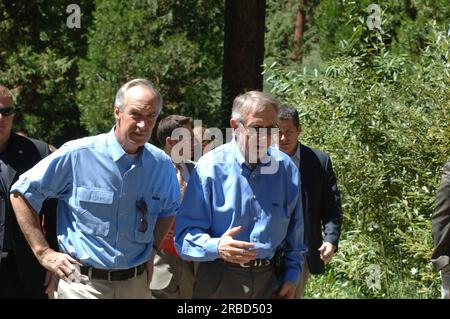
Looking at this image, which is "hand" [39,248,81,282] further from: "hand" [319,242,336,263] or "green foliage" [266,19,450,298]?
"green foliage" [266,19,450,298]

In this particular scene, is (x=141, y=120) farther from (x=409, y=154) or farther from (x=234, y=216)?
(x=409, y=154)

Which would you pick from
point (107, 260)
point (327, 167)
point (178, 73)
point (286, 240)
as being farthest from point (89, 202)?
point (178, 73)

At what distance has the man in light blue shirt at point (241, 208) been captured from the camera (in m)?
5.18

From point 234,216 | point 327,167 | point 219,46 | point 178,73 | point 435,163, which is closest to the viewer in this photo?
point 234,216

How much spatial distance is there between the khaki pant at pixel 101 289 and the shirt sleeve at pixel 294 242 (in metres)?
0.81

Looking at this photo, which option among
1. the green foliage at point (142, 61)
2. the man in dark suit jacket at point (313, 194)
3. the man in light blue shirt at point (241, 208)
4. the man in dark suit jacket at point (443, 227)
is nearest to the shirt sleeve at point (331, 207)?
the man in dark suit jacket at point (313, 194)

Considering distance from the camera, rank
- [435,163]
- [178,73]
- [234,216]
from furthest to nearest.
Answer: [178,73] → [435,163] → [234,216]

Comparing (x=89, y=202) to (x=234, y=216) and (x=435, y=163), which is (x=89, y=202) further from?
(x=435, y=163)

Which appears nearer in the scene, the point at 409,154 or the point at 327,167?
the point at 327,167

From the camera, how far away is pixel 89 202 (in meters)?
5.24

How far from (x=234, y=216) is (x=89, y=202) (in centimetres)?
77

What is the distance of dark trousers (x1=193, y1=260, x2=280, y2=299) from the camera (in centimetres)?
523
